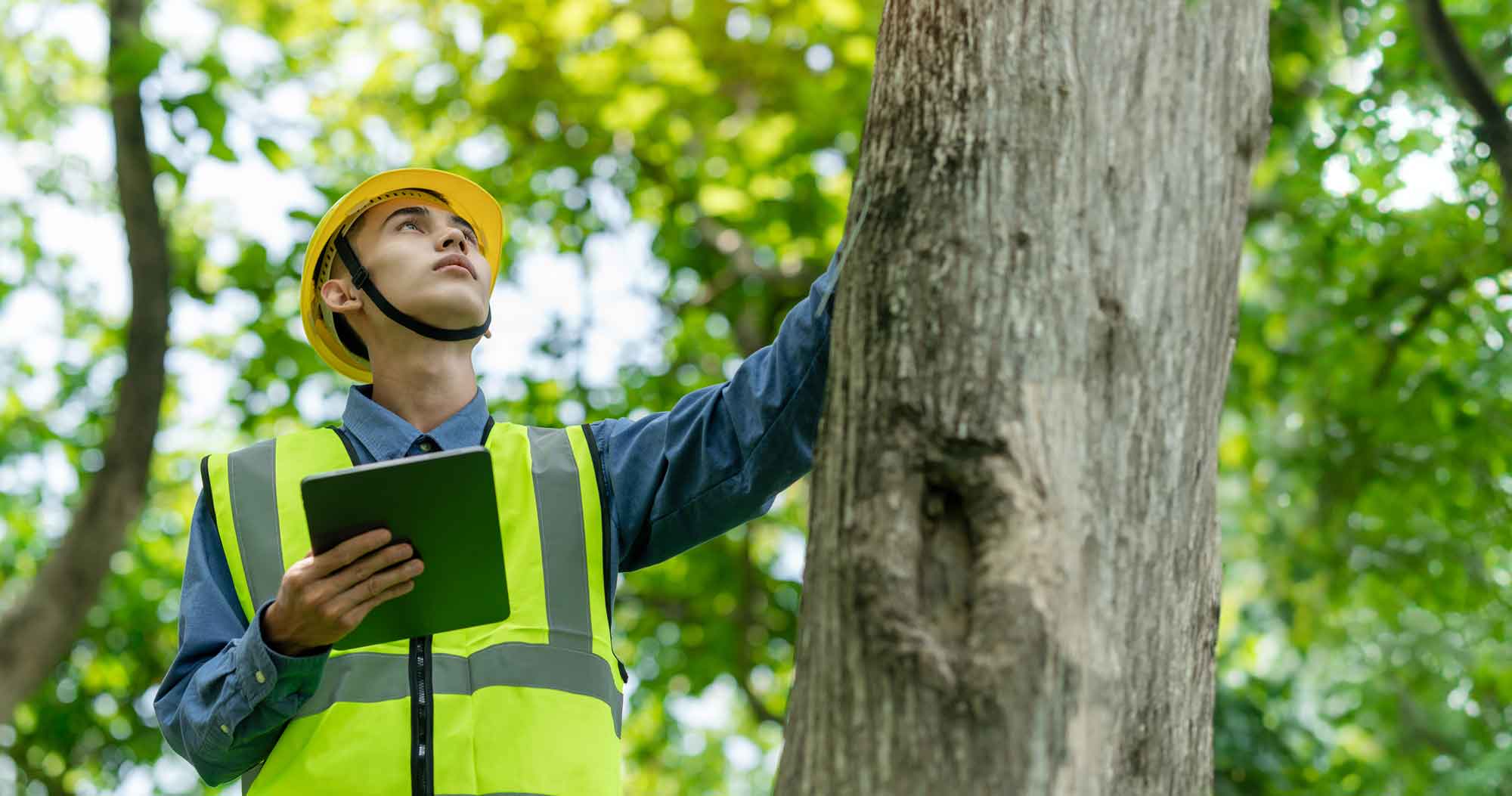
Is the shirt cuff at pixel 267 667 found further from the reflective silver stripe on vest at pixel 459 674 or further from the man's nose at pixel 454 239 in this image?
the man's nose at pixel 454 239

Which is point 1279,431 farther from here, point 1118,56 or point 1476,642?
point 1118,56

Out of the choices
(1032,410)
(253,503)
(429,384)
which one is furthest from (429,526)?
(1032,410)

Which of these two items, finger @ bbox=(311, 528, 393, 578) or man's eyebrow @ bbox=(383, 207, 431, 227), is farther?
man's eyebrow @ bbox=(383, 207, 431, 227)

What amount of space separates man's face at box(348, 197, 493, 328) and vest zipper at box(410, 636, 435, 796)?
2.35 feet

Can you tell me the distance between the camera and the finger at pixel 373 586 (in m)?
1.99

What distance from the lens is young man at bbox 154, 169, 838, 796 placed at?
208 cm

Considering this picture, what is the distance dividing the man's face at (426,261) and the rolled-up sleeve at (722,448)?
385 mm

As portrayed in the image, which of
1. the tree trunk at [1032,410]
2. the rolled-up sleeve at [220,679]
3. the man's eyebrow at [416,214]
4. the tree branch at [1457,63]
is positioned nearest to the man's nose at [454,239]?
the man's eyebrow at [416,214]

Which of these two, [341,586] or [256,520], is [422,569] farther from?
[256,520]

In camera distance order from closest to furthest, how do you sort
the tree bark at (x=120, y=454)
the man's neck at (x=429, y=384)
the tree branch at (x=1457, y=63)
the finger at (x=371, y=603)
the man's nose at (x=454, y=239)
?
1. the finger at (x=371, y=603)
2. the man's neck at (x=429, y=384)
3. the man's nose at (x=454, y=239)
4. the tree branch at (x=1457, y=63)
5. the tree bark at (x=120, y=454)

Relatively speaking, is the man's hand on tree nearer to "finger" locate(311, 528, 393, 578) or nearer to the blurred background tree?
"finger" locate(311, 528, 393, 578)

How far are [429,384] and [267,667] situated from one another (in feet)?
2.50

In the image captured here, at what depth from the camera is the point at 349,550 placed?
196 cm

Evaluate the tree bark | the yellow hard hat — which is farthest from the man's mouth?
the tree bark
